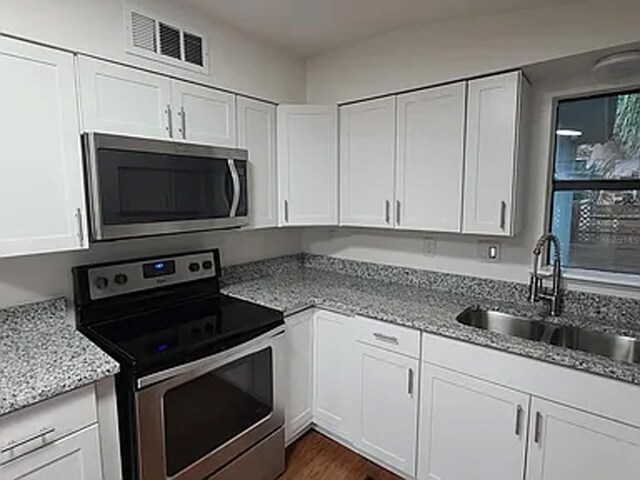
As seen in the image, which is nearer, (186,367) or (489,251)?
(186,367)

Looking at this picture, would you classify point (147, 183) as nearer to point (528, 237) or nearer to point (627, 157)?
point (528, 237)

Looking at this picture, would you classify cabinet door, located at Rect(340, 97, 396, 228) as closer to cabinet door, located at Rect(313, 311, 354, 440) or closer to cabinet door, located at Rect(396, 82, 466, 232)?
cabinet door, located at Rect(396, 82, 466, 232)

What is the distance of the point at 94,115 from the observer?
5.34 feet

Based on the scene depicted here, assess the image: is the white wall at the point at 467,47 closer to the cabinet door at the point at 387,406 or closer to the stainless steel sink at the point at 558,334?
the stainless steel sink at the point at 558,334

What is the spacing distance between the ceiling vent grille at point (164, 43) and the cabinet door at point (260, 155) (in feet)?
1.09

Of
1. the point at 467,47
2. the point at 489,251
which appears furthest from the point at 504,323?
the point at 467,47

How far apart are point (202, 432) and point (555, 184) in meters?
2.18

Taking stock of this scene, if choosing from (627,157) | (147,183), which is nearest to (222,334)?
(147,183)

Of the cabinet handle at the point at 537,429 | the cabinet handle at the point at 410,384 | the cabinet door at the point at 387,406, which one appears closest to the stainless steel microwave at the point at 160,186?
the cabinet door at the point at 387,406

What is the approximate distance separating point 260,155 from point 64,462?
173 cm

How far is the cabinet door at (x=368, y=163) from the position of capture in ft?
7.57

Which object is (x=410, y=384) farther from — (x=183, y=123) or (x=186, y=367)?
(x=183, y=123)

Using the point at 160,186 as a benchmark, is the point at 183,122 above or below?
above

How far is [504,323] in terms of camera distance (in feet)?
6.75
